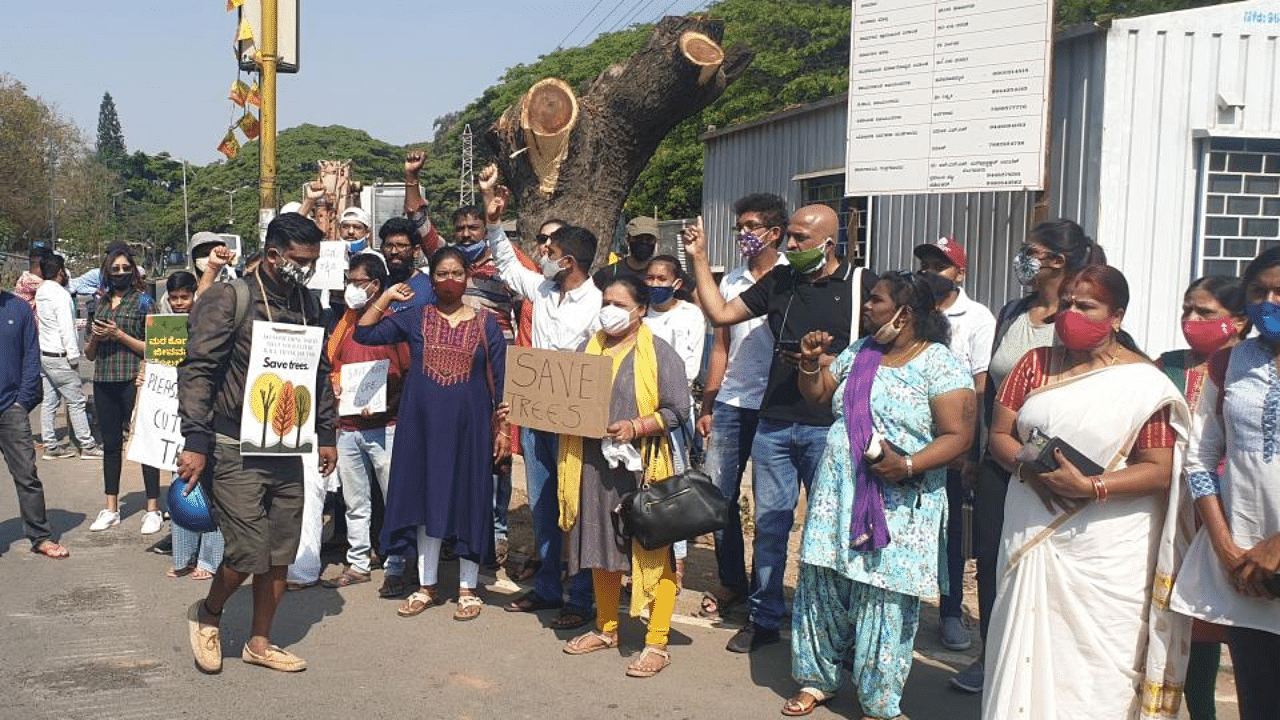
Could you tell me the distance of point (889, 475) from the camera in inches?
179

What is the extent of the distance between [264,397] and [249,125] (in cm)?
770

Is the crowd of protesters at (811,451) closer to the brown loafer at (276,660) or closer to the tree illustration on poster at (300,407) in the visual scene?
the brown loafer at (276,660)

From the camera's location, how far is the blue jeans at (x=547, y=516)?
20.0ft

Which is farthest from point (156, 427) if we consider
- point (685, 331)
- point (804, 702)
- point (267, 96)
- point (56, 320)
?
point (267, 96)

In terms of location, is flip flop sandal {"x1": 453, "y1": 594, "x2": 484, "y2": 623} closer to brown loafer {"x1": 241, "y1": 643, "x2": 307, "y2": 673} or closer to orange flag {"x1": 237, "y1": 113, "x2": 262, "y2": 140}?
brown loafer {"x1": 241, "y1": 643, "x2": 307, "y2": 673}

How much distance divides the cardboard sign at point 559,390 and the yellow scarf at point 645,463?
0.13m

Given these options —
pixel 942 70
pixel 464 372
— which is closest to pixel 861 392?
pixel 464 372

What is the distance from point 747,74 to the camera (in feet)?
90.0

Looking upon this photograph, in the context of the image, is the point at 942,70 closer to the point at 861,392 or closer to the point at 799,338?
the point at 799,338

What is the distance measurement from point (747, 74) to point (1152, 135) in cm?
1976

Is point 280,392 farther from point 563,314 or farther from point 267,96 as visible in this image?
point 267,96

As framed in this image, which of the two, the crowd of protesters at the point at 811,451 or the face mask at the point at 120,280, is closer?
the crowd of protesters at the point at 811,451

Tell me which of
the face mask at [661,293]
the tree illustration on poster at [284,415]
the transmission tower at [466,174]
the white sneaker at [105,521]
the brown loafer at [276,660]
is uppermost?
the transmission tower at [466,174]

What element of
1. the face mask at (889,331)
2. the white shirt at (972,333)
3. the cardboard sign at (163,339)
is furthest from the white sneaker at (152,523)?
the face mask at (889,331)
